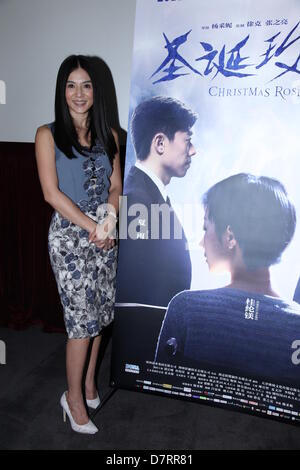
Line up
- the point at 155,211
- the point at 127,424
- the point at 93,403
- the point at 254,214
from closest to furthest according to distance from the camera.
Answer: the point at 254,214, the point at 155,211, the point at 127,424, the point at 93,403

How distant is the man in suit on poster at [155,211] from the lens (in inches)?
66.7

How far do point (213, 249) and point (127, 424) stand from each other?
82 cm

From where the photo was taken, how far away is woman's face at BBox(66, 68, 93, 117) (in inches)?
65.7

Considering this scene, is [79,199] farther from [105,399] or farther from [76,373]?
[105,399]

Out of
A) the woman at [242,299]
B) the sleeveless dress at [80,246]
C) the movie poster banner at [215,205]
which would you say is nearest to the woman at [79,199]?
the sleeveless dress at [80,246]

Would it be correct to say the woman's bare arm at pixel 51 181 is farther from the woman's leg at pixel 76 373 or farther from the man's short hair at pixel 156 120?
the woman's leg at pixel 76 373

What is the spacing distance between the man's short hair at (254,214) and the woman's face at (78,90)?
58 centimetres

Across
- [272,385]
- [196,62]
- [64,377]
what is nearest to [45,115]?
[196,62]

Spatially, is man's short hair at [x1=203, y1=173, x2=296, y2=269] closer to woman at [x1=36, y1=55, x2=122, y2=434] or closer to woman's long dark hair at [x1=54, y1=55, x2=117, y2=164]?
woman at [x1=36, y1=55, x2=122, y2=434]

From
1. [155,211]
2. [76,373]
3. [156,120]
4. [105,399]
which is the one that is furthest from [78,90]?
[105,399]

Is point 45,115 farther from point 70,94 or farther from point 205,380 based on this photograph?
point 205,380

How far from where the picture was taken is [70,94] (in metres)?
1.68

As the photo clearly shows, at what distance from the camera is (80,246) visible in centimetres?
Result: 171
